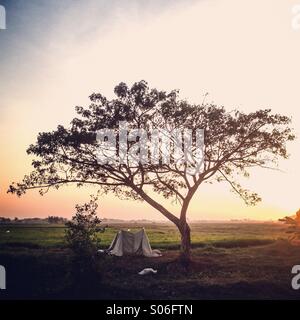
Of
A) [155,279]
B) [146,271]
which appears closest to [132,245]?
[146,271]

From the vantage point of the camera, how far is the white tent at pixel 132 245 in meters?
22.2

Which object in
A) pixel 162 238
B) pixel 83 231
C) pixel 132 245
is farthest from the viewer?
pixel 162 238

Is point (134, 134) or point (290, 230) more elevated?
point (134, 134)

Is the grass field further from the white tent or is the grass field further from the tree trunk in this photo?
the white tent

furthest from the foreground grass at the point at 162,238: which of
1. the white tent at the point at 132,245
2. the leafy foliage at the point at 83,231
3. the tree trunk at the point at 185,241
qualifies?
the tree trunk at the point at 185,241

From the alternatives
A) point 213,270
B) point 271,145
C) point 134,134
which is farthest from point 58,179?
point 271,145

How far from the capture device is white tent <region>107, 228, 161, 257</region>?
22.2 m

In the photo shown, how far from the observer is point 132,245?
2273cm

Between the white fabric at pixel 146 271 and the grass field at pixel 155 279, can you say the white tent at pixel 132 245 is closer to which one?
the grass field at pixel 155 279

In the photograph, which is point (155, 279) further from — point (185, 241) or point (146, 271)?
point (185, 241)

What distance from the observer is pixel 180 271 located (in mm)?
16984

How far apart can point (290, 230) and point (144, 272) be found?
26.2 feet
